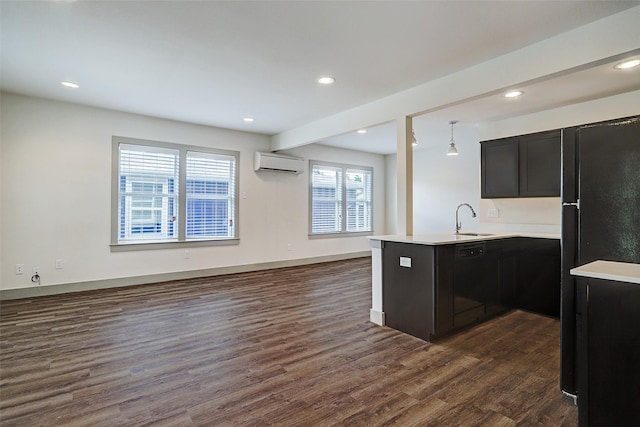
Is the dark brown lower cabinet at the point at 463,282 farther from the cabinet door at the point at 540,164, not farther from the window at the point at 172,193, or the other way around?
the window at the point at 172,193

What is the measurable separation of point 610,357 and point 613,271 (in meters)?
0.39

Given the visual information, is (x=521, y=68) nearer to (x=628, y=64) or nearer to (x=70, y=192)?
(x=628, y=64)

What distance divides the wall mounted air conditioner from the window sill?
1.53 metres

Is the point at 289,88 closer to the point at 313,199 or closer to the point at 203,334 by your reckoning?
the point at 203,334

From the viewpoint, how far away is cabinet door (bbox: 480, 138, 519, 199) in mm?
4355

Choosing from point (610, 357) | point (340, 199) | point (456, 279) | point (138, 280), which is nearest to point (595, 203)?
point (610, 357)

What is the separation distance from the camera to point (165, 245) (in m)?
5.31

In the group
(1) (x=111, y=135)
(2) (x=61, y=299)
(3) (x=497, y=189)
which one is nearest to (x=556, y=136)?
(3) (x=497, y=189)

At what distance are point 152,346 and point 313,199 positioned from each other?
189 inches

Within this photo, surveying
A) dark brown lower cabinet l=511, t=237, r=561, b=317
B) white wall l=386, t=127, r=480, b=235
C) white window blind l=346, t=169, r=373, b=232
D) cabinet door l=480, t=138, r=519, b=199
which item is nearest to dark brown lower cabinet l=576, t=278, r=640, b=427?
dark brown lower cabinet l=511, t=237, r=561, b=317

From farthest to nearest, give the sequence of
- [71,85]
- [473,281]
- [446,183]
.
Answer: [446,183], [71,85], [473,281]

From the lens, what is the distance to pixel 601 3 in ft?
7.07

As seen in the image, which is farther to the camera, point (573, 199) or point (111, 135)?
point (111, 135)

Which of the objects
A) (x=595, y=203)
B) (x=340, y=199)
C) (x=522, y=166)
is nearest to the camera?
(x=595, y=203)
